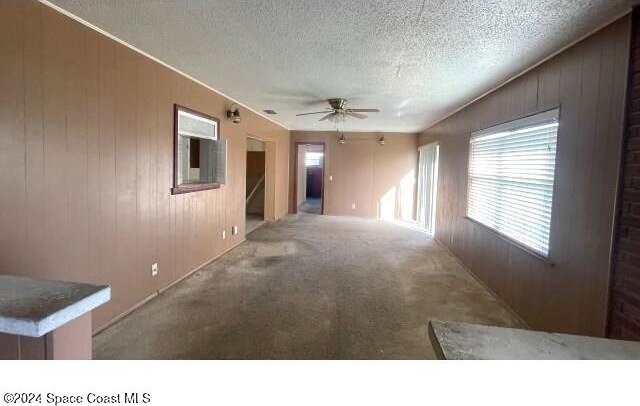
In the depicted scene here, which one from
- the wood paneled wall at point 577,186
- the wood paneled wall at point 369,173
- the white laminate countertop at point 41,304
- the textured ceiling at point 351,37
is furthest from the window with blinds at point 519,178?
the wood paneled wall at point 369,173

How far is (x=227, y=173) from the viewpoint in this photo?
4957 mm

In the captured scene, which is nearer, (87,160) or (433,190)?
(87,160)

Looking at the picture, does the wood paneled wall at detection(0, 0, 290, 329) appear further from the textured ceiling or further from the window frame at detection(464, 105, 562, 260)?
the window frame at detection(464, 105, 562, 260)

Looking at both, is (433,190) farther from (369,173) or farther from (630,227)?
(630,227)

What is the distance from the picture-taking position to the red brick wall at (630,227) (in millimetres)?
1881

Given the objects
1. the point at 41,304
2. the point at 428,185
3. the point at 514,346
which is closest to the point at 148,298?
the point at 41,304

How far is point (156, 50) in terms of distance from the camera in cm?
295

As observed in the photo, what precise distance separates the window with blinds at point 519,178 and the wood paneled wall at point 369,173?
438cm

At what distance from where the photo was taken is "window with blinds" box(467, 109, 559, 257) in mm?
Answer: 2805

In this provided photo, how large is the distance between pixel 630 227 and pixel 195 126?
3.93 metres

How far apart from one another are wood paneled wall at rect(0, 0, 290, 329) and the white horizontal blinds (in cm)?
14

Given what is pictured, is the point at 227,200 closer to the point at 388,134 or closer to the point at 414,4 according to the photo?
the point at 414,4

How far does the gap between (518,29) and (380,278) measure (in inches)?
110
